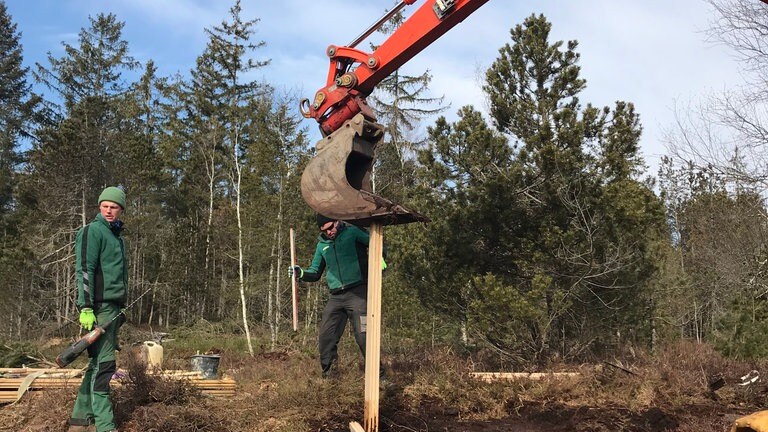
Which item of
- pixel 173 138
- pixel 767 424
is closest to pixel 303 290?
pixel 173 138

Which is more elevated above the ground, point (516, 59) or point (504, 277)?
point (516, 59)

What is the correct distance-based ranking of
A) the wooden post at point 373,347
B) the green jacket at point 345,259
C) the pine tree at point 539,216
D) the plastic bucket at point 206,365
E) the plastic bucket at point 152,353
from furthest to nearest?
the pine tree at point 539,216
the plastic bucket at point 152,353
the plastic bucket at point 206,365
the green jacket at point 345,259
the wooden post at point 373,347

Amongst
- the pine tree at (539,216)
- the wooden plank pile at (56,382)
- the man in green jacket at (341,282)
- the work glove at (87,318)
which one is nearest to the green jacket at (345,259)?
the man in green jacket at (341,282)

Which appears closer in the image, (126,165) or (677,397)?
(677,397)

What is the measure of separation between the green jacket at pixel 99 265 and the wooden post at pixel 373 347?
6.73 ft

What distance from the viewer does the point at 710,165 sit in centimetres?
1161

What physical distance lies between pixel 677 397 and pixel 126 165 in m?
21.4

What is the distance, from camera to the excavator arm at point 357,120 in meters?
4.50

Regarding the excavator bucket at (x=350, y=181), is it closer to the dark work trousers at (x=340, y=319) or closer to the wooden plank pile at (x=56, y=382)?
the dark work trousers at (x=340, y=319)

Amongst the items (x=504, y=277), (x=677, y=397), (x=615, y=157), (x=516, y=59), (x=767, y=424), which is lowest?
(x=677, y=397)

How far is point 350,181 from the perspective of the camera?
501 centimetres

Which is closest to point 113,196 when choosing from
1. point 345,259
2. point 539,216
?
point 345,259

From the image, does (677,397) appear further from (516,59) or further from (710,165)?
(710,165)

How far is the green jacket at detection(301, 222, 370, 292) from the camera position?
19.3ft
